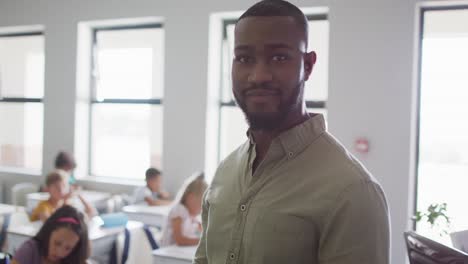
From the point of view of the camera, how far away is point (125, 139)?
559cm

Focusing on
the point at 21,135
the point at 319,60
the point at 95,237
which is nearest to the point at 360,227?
the point at 95,237

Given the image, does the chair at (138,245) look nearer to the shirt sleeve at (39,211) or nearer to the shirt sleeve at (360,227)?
the shirt sleeve at (39,211)

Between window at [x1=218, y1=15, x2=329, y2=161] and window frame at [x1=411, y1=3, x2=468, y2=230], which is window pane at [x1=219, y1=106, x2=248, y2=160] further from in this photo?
window frame at [x1=411, y1=3, x2=468, y2=230]

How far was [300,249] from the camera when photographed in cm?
92

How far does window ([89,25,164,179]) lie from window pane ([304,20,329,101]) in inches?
68.5

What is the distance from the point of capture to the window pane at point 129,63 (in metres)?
5.29

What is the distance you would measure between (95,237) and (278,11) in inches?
113

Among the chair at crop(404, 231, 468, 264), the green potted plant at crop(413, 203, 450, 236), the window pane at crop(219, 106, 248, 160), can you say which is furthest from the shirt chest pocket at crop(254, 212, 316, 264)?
the window pane at crop(219, 106, 248, 160)

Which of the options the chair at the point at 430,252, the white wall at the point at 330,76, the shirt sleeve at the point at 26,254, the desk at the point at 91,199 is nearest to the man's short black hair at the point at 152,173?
the white wall at the point at 330,76

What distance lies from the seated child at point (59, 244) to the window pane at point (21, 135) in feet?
12.1

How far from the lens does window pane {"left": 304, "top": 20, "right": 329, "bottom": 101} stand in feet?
14.4

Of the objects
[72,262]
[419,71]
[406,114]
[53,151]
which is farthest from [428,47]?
[53,151]

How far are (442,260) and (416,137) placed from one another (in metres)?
2.55

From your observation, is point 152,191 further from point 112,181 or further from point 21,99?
point 21,99
